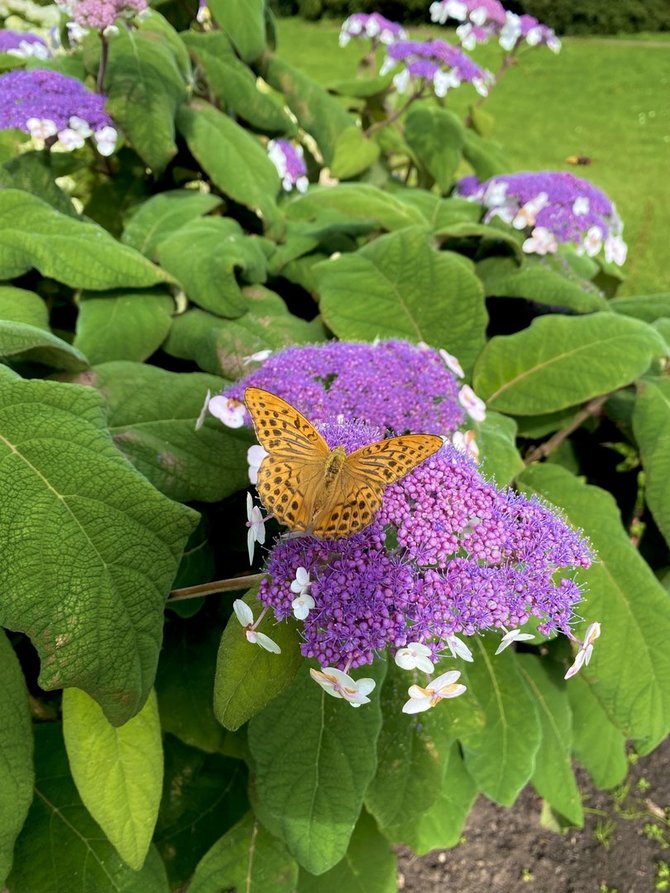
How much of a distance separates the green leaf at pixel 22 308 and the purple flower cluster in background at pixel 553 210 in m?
0.89

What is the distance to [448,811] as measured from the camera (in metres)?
1.12

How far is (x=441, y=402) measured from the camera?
843mm

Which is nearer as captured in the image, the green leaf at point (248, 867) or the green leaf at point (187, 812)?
the green leaf at point (248, 867)

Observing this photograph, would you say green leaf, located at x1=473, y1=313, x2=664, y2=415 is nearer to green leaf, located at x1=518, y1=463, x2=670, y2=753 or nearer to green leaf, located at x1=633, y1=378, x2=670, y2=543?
green leaf, located at x1=633, y1=378, x2=670, y2=543

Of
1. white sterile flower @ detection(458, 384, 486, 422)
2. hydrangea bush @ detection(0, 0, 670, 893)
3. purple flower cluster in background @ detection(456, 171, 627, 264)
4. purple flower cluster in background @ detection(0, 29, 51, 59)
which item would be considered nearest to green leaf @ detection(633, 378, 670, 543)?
hydrangea bush @ detection(0, 0, 670, 893)

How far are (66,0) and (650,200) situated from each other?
396cm

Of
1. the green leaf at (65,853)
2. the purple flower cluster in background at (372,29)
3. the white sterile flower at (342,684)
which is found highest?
the purple flower cluster in background at (372,29)

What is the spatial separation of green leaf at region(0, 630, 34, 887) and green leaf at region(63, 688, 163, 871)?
0.04 metres

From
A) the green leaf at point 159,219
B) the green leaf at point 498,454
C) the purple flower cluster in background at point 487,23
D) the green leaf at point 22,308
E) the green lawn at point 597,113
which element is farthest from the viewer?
the green lawn at point 597,113

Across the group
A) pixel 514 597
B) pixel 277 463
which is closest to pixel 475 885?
pixel 514 597

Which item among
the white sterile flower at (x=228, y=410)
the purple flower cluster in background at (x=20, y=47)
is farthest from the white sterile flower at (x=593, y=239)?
the purple flower cluster in background at (x=20, y=47)

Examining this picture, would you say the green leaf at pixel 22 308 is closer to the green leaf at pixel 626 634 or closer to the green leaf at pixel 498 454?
the green leaf at pixel 498 454

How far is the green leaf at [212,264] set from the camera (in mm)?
1152

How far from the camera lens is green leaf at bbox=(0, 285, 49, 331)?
0.99 m
